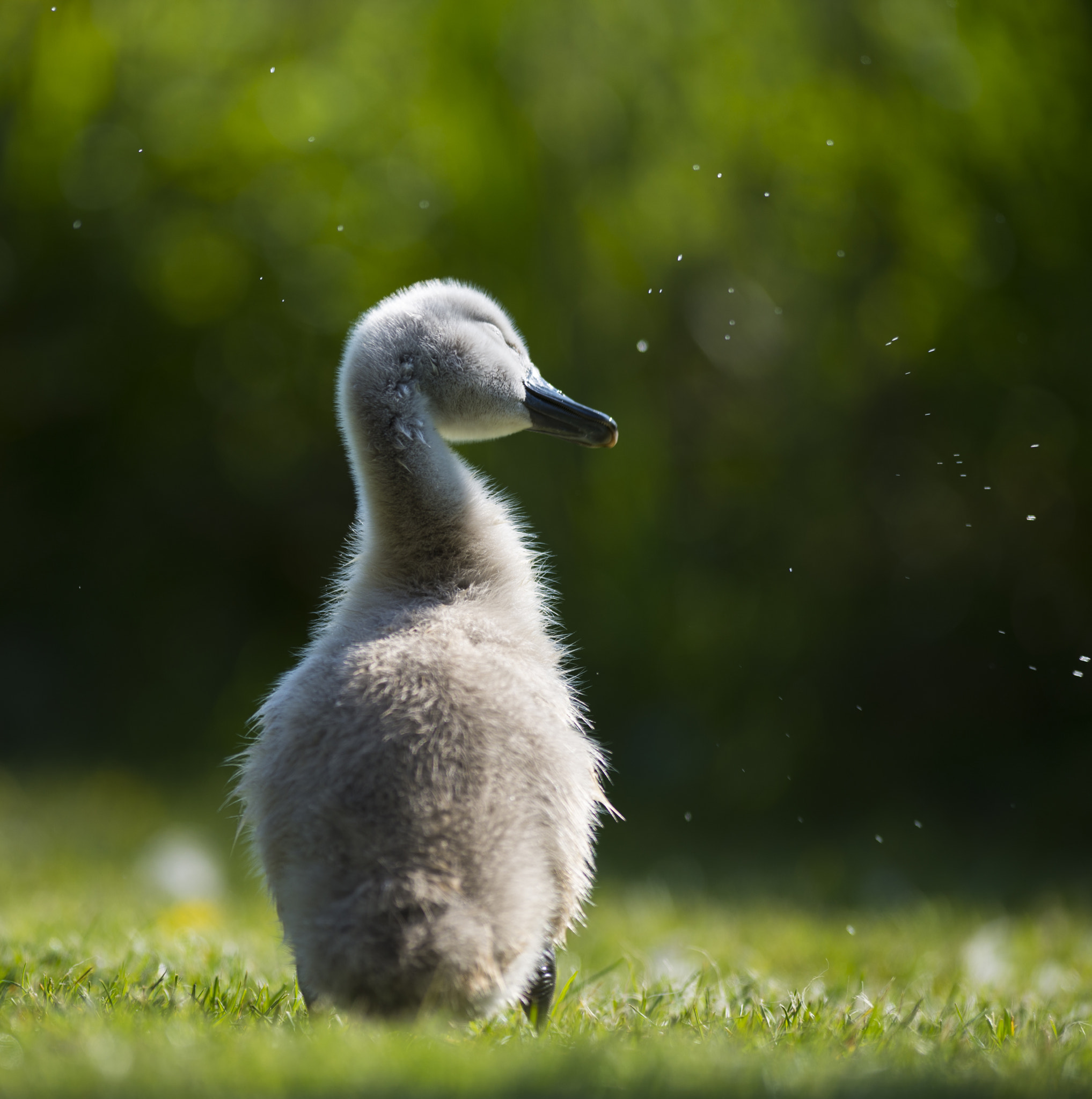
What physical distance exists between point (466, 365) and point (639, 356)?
4.71 meters

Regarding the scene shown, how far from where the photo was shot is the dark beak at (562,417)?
3.05 m

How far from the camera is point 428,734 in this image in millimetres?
Result: 2340

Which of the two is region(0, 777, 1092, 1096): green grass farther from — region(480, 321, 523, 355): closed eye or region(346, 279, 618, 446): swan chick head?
region(480, 321, 523, 355): closed eye

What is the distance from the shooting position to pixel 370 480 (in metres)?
2.79

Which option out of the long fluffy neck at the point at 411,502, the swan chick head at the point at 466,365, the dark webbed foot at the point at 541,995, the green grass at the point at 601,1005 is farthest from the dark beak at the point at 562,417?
the green grass at the point at 601,1005

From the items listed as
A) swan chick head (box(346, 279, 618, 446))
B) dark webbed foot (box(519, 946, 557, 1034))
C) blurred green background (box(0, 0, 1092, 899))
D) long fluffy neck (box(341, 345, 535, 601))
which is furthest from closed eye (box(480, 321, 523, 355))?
blurred green background (box(0, 0, 1092, 899))

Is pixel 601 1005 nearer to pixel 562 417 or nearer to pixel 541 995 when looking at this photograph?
pixel 541 995

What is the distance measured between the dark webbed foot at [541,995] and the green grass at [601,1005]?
0.04m

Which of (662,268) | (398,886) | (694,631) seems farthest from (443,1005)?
(662,268)

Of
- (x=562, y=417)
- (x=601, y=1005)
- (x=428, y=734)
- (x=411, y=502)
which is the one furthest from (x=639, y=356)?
(x=428, y=734)

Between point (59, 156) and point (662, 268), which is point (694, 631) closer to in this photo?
point (662, 268)

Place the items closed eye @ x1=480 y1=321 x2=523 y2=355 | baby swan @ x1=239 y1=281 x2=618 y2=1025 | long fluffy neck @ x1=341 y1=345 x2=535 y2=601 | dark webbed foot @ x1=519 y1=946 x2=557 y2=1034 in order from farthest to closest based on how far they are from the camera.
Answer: closed eye @ x1=480 y1=321 x2=523 y2=355 → long fluffy neck @ x1=341 y1=345 x2=535 y2=601 → dark webbed foot @ x1=519 y1=946 x2=557 y2=1034 → baby swan @ x1=239 y1=281 x2=618 y2=1025

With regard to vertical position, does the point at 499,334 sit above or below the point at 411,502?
above

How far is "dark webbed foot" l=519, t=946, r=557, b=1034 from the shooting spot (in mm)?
2605
